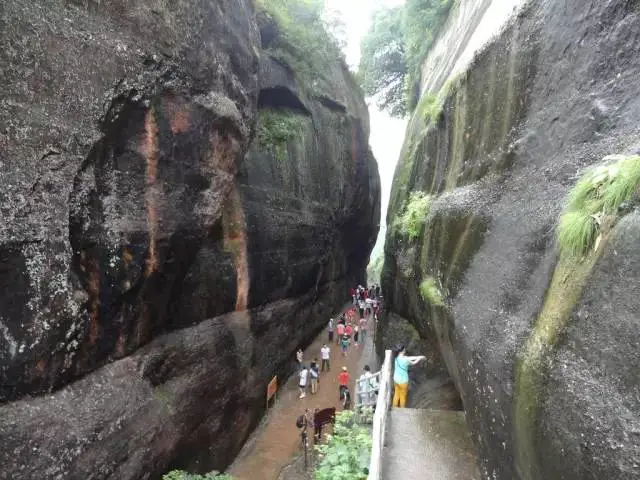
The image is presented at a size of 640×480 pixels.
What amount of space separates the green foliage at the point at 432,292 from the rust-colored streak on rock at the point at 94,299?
6111 millimetres

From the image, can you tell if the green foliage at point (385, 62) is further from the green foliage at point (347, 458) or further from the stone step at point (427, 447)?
the green foliage at point (347, 458)

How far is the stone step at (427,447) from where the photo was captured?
538 centimetres

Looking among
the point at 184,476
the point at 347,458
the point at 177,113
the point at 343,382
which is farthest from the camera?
the point at 343,382

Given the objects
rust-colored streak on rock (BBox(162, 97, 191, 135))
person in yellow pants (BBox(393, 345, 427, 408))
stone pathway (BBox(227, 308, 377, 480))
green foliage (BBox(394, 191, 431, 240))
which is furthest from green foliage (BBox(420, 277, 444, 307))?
stone pathway (BBox(227, 308, 377, 480))

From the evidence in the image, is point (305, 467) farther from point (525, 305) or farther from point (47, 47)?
point (47, 47)

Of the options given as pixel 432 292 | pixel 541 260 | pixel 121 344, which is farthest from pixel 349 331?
pixel 541 260

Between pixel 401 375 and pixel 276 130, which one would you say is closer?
pixel 401 375

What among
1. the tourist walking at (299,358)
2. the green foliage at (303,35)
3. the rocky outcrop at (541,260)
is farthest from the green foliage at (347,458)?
the green foliage at (303,35)

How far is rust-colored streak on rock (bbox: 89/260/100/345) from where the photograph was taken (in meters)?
7.48

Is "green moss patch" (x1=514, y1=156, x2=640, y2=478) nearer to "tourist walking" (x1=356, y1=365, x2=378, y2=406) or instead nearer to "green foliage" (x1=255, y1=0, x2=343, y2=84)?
"tourist walking" (x1=356, y1=365, x2=378, y2=406)

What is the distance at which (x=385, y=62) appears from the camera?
2425 cm

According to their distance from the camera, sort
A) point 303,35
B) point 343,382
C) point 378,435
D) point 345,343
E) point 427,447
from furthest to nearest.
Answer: point 345,343 → point 303,35 → point 343,382 → point 427,447 → point 378,435

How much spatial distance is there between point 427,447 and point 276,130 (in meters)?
11.4

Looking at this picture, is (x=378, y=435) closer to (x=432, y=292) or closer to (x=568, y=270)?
(x=568, y=270)
